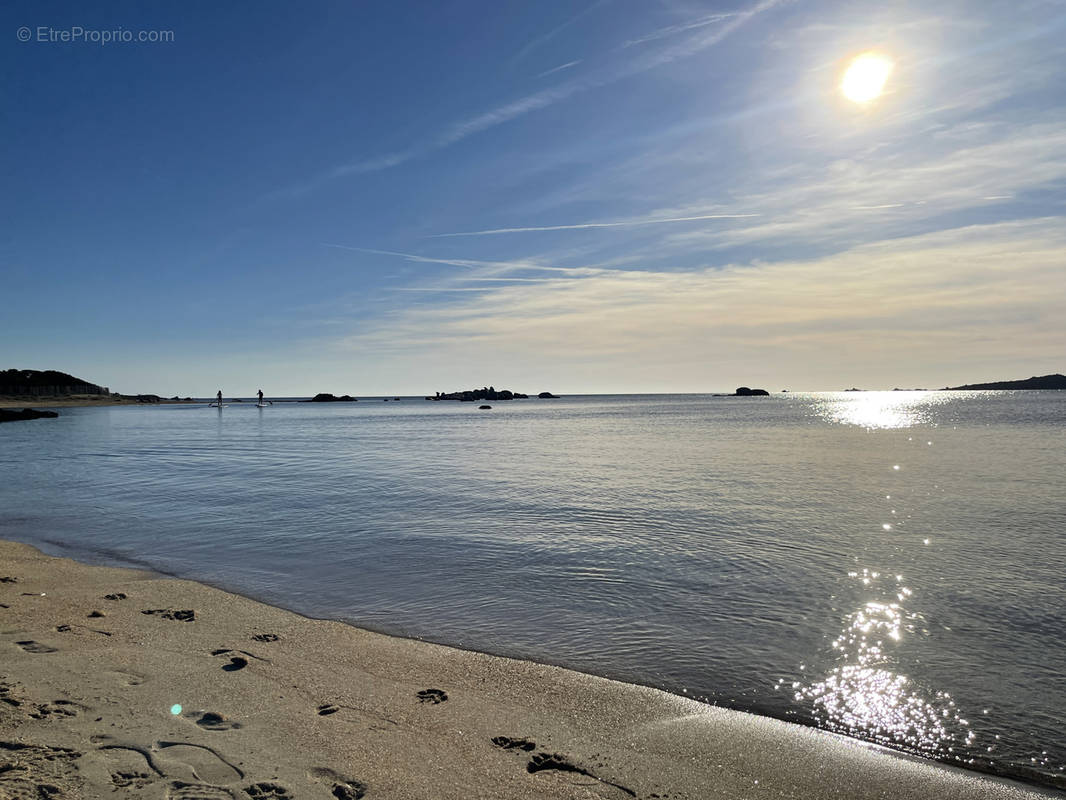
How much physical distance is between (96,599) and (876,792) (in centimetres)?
1125

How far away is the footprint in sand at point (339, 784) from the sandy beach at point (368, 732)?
2cm

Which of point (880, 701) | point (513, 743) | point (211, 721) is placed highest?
point (211, 721)

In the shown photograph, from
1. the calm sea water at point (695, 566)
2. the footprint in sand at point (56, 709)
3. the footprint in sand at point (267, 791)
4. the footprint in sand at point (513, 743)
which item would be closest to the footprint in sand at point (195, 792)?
the footprint in sand at point (267, 791)

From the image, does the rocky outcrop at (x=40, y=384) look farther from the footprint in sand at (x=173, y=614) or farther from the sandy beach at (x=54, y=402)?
the footprint in sand at (x=173, y=614)

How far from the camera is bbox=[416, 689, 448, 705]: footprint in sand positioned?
640cm

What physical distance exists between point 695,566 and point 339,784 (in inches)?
353

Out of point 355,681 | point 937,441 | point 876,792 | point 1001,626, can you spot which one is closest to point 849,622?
point 1001,626

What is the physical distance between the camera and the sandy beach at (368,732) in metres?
4.74

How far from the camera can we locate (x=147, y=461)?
114 ft

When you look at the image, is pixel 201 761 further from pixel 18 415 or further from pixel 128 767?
pixel 18 415

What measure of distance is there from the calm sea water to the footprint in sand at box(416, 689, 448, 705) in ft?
5.59

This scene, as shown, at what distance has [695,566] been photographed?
1218cm

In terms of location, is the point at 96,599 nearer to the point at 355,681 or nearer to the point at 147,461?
the point at 355,681

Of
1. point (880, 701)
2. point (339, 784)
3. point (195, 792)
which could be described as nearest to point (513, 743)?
point (339, 784)
